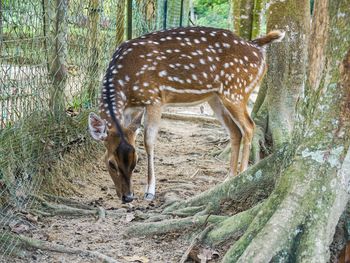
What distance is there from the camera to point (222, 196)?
518 cm

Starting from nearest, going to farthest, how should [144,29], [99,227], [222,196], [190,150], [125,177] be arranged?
1. [222,196]
2. [99,227]
3. [125,177]
4. [190,150]
5. [144,29]

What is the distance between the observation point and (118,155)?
612 cm

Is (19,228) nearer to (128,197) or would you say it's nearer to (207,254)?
(128,197)

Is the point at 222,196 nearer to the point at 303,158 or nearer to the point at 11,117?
the point at 303,158

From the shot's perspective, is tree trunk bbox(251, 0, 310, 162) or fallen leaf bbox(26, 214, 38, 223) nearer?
fallen leaf bbox(26, 214, 38, 223)

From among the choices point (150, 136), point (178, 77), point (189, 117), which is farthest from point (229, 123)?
point (189, 117)

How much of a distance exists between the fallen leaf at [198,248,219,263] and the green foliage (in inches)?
880

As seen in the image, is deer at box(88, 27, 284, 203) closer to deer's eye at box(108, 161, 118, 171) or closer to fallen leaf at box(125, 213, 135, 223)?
deer's eye at box(108, 161, 118, 171)

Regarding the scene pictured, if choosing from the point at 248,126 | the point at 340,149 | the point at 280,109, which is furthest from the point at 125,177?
the point at 340,149

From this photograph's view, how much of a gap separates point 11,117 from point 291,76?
3.20 m

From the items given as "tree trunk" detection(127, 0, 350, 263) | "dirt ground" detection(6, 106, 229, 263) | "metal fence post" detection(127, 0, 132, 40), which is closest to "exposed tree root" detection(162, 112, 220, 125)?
"dirt ground" detection(6, 106, 229, 263)

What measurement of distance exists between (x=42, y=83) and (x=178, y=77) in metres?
1.46

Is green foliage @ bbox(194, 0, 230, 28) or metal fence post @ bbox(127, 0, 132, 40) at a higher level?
metal fence post @ bbox(127, 0, 132, 40)

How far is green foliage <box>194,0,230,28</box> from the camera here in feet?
87.7
